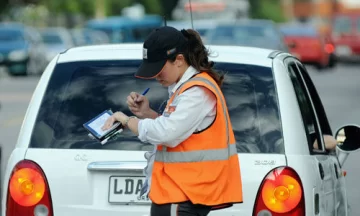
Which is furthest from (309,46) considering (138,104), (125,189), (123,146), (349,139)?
(138,104)

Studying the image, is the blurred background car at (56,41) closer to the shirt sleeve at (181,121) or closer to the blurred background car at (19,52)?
the blurred background car at (19,52)

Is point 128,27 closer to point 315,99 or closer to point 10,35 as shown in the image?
point 10,35

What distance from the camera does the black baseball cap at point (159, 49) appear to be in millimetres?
4684

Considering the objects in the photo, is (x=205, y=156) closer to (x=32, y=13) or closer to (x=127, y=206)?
(x=127, y=206)

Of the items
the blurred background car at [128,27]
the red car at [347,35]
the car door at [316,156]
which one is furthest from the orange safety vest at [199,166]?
the blurred background car at [128,27]

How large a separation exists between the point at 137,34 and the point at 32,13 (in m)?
9.41

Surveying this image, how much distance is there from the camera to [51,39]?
47.2m

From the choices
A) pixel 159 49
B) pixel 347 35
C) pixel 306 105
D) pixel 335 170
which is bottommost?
pixel 347 35

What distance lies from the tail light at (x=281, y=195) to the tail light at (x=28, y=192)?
97 centimetres

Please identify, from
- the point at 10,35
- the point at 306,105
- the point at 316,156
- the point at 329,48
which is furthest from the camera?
the point at 329,48

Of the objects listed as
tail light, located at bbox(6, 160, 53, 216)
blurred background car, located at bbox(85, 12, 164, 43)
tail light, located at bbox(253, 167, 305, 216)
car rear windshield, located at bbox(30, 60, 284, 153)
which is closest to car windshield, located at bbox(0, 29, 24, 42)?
blurred background car, located at bbox(85, 12, 164, 43)

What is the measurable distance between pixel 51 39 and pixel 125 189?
4214 cm

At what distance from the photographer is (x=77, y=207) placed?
542cm

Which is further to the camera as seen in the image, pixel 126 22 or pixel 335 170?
pixel 126 22
